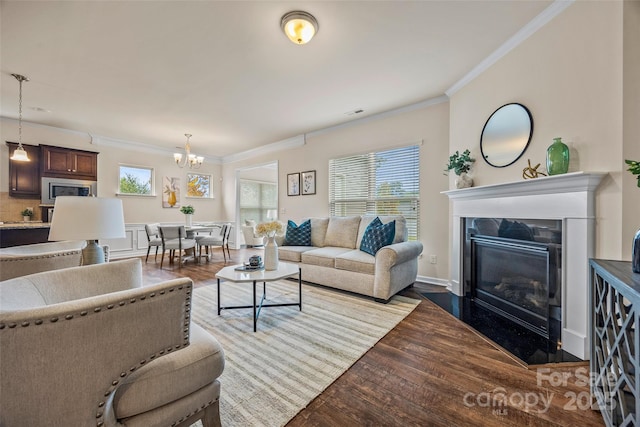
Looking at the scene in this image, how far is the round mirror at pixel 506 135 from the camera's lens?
2.36 metres

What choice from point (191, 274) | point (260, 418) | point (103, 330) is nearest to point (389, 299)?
point (260, 418)

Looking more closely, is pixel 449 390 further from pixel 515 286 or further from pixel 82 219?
pixel 82 219

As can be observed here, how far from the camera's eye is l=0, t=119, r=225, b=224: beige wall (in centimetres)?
454

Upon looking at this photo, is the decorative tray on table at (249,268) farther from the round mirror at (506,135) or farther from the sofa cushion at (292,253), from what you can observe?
the round mirror at (506,135)

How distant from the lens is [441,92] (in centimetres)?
343

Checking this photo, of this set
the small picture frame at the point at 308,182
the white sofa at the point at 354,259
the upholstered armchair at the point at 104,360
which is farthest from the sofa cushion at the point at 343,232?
the upholstered armchair at the point at 104,360

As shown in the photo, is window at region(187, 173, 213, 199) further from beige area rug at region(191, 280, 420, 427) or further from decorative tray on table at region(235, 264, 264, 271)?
decorative tray on table at region(235, 264, 264, 271)

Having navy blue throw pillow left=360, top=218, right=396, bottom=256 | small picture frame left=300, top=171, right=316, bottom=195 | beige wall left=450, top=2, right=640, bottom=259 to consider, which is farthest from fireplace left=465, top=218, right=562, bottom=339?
small picture frame left=300, top=171, right=316, bottom=195

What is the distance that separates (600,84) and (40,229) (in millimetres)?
6342

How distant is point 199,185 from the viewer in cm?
719

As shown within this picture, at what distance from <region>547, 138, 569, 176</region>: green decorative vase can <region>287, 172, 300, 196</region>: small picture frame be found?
4.10 metres

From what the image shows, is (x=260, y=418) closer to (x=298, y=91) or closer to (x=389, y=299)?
(x=389, y=299)

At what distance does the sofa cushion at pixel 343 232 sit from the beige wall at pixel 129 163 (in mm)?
4187

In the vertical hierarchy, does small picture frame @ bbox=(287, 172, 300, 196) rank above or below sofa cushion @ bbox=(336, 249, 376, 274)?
above
